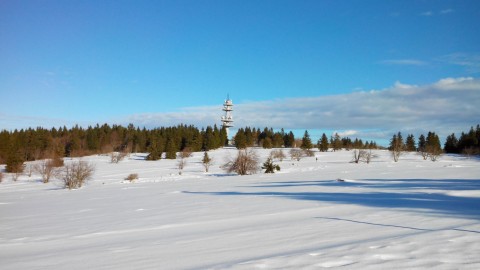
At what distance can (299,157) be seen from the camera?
67.5 m

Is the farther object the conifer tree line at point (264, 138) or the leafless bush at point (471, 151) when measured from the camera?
the conifer tree line at point (264, 138)

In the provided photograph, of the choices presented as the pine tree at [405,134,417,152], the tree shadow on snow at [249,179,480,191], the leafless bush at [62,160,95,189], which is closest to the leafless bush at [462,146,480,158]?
Answer: the pine tree at [405,134,417,152]

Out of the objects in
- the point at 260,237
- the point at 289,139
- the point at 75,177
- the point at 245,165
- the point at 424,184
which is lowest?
the point at 75,177

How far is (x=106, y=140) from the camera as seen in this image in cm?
9812

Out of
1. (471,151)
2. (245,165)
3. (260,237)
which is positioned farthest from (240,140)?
(260,237)

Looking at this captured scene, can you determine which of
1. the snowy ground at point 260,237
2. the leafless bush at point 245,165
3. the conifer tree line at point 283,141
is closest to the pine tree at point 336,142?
the conifer tree line at point 283,141

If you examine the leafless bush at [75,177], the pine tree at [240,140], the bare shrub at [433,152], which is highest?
the pine tree at [240,140]

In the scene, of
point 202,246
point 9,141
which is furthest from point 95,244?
point 9,141

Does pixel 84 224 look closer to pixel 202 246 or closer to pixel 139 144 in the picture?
pixel 202 246

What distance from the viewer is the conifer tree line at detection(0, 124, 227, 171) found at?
8388cm

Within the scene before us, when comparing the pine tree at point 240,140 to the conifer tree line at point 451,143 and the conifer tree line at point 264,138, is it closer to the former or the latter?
the conifer tree line at point 264,138

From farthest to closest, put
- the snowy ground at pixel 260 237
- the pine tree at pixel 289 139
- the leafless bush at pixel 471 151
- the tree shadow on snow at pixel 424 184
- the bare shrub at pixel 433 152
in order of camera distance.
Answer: the pine tree at pixel 289 139, the leafless bush at pixel 471 151, the bare shrub at pixel 433 152, the tree shadow on snow at pixel 424 184, the snowy ground at pixel 260 237

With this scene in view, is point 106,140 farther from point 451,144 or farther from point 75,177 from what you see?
point 451,144

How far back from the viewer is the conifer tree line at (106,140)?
83875 millimetres
